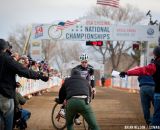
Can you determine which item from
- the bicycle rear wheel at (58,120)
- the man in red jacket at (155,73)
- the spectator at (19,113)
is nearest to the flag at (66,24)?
the bicycle rear wheel at (58,120)

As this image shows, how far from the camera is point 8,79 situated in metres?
8.59

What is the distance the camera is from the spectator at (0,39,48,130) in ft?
27.9

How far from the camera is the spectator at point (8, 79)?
8508 millimetres

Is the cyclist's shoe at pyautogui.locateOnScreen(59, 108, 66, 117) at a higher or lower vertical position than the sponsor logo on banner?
lower

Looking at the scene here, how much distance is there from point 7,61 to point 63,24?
2798 cm

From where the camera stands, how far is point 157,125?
10.0 metres

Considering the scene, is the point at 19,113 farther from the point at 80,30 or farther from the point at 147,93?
the point at 80,30

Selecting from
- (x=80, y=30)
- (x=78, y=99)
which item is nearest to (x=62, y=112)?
(x=78, y=99)

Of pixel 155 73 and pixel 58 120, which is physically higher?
pixel 155 73

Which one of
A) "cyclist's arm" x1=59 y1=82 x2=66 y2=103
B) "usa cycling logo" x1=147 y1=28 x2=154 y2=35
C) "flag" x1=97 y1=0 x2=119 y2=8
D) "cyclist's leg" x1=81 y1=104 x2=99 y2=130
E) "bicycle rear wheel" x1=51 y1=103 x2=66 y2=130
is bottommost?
"bicycle rear wheel" x1=51 y1=103 x2=66 y2=130

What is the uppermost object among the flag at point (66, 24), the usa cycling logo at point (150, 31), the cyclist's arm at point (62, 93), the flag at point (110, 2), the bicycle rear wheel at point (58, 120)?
the flag at point (110, 2)

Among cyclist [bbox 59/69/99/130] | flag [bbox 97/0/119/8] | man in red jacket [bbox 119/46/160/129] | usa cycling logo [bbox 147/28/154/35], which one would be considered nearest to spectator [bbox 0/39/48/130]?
cyclist [bbox 59/69/99/130]

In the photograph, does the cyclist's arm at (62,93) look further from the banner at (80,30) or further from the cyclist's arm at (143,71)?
the banner at (80,30)

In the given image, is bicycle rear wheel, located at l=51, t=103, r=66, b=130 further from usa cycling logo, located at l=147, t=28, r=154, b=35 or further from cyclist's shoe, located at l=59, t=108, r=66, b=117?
usa cycling logo, located at l=147, t=28, r=154, b=35
